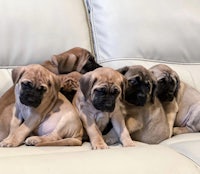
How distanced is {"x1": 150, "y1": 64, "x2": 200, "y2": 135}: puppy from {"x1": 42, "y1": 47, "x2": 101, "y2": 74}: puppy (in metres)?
0.27

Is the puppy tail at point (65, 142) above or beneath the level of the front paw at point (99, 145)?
above

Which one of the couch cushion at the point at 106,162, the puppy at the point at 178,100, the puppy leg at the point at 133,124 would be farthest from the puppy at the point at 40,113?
the puppy at the point at 178,100

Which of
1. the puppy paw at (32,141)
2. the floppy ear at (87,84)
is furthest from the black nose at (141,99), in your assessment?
the puppy paw at (32,141)

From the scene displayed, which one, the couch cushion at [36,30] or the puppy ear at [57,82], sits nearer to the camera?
the puppy ear at [57,82]

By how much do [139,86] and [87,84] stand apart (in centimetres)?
22

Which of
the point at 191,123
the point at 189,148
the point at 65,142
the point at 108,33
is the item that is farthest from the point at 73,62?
the point at 189,148

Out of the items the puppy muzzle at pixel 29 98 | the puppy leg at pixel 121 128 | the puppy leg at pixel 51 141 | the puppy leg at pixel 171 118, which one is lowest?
the puppy leg at pixel 171 118

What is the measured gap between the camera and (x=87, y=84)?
151cm

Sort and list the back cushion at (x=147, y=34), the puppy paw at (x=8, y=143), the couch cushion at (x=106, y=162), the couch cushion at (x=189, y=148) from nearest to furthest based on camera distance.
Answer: the couch cushion at (x=106, y=162) < the couch cushion at (x=189, y=148) < the puppy paw at (x=8, y=143) < the back cushion at (x=147, y=34)

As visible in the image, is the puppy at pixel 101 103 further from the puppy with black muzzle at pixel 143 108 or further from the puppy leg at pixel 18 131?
the puppy leg at pixel 18 131

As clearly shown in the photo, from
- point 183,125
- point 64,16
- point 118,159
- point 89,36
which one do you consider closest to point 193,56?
point 183,125

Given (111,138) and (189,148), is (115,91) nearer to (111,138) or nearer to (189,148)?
(111,138)

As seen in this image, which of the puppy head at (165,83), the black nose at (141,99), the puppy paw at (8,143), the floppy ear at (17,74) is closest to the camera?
the puppy paw at (8,143)

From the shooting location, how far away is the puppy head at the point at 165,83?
1738 mm
